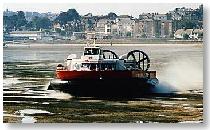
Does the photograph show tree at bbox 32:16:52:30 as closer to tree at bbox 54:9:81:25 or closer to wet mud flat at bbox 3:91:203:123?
tree at bbox 54:9:81:25

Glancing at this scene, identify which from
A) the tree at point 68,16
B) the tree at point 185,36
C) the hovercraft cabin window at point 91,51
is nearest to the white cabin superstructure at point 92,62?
the hovercraft cabin window at point 91,51

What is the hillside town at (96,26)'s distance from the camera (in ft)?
12.7

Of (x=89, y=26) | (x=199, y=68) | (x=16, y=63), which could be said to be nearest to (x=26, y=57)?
(x=16, y=63)

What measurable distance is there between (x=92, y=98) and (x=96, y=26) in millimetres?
416

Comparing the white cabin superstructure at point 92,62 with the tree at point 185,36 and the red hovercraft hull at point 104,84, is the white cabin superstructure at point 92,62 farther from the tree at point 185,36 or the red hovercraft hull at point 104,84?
the tree at point 185,36

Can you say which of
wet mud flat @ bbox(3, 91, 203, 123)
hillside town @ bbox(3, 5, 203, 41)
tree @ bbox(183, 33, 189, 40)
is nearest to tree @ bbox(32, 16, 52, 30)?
hillside town @ bbox(3, 5, 203, 41)

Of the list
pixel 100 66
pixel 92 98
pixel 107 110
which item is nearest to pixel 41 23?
pixel 100 66

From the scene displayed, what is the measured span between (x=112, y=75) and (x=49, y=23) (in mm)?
472

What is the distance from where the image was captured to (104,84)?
390cm

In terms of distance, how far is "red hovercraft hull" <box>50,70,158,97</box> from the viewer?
389cm

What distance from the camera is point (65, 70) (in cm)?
389

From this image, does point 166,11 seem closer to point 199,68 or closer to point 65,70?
point 199,68

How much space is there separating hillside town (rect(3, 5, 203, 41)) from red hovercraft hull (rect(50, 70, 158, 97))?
0.21m

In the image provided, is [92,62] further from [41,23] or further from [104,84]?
[41,23]
